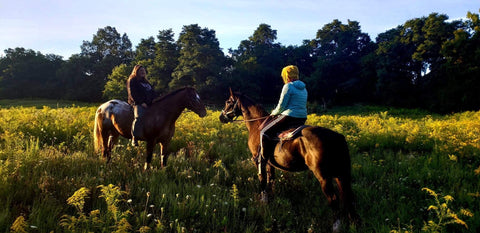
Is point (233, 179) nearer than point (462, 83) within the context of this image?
Yes

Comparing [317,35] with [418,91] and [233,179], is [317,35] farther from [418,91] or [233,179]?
[233,179]

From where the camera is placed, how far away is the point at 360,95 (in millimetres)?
46094

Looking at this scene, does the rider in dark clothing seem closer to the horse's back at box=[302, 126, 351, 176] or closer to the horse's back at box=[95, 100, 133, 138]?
the horse's back at box=[95, 100, 133, 138]

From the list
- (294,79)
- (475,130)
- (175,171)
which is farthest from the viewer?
(475,130)

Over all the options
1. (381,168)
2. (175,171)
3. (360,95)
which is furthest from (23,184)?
(360,95)

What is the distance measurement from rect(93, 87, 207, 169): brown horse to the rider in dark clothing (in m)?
0.12

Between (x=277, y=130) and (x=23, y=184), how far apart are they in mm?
4424

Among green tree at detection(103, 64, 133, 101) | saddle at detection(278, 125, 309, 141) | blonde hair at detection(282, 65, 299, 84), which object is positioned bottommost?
saddle at detection(278, 125, 309, 141)

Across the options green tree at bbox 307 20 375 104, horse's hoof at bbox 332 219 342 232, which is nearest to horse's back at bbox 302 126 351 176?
horse's hoof at bbox 332 219 342 232

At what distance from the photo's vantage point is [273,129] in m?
4.66

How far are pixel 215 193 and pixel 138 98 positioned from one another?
3005mm

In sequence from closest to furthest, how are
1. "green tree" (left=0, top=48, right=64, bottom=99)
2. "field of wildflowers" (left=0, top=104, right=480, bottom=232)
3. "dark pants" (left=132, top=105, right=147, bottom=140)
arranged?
"field of wildflowers" (left=0, top=104, right=480, bottom=232), "dark pants" (left=132, top=105, right=147, bottom=140), "green tree" (left=0, top=48, right=64, bottom=99)

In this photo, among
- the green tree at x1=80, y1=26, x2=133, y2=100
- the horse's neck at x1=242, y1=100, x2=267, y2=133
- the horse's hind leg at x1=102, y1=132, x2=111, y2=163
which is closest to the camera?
the horse's neck at x1=242, y1=100, x2=267, y2=133

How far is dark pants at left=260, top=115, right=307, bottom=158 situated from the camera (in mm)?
4527
